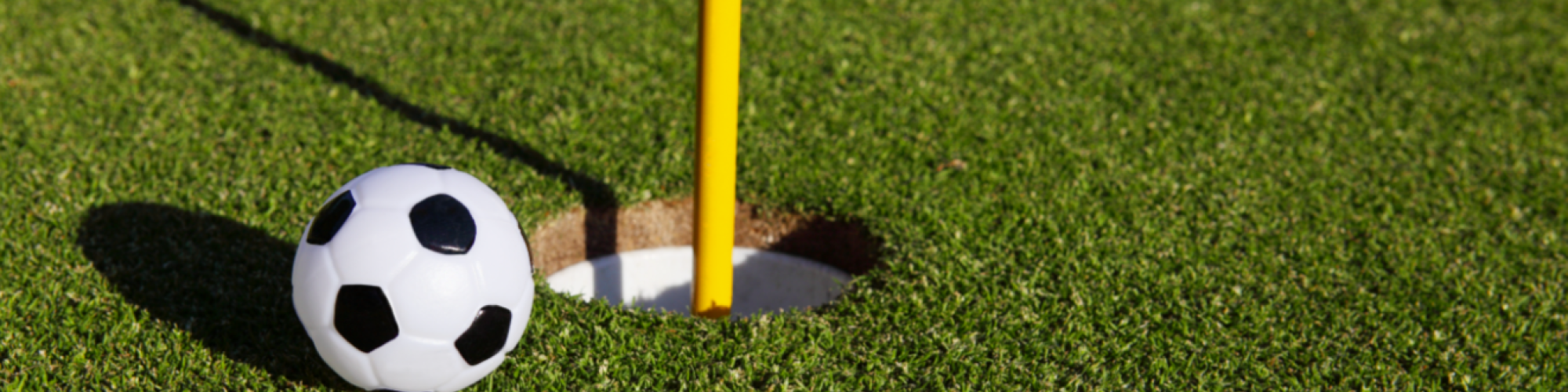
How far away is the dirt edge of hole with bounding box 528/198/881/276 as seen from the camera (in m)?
4.17

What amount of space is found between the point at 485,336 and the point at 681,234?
166 centimetres

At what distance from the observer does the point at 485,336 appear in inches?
111

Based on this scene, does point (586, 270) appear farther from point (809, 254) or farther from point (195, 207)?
point (195, 207)

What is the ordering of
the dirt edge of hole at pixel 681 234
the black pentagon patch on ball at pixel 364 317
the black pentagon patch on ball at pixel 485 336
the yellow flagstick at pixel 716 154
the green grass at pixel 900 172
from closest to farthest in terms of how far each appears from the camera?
the black pentagon patch on ball at pixel 364 317 → the black pentagon patch on ball at pixel 485 336 → the yellow flagstick at pixel 716 154 → the green grass at pixel 900 172 → the dirt edge of hole at pixel 681 234

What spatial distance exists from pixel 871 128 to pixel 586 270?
4.89 feet

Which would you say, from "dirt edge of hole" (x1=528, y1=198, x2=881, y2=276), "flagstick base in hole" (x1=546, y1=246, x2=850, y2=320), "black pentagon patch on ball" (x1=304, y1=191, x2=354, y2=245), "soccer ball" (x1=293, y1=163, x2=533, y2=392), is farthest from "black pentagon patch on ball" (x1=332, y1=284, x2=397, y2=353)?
"flagstick base in hole" (x1=546, y1=246, x2=850, y2=320)

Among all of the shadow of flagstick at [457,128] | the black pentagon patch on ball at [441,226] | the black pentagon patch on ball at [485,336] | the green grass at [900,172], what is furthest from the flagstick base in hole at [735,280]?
the black pentagon patch on ball at [441,226]

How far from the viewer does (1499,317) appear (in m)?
3.84

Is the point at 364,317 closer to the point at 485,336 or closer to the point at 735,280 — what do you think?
the point at 485,336

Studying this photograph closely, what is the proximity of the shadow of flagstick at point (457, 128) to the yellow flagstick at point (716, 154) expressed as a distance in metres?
0.82

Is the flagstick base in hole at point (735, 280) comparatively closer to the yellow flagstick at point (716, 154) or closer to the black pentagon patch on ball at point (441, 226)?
the yellow flagstick at point (716, 154)

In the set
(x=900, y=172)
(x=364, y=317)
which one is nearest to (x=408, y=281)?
(x=364, y=317)

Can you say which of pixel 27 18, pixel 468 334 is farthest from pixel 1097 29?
pixel 27 18

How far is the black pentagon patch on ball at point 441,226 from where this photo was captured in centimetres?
274
